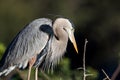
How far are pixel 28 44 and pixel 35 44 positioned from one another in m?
0.09

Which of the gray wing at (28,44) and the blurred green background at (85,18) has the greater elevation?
the blurred green background at (85,18)

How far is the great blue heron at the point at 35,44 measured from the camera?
7496 mm

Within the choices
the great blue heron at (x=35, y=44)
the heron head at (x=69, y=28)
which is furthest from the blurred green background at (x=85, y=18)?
the heron head at (x=69, y=28)

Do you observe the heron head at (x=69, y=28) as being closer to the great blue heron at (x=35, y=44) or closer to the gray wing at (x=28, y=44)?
the great blue heron at (x=35, y=44)

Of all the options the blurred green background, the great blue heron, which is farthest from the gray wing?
the blurred green background

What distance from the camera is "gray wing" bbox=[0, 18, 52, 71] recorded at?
7.53 metres

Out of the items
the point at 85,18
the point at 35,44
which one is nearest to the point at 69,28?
the point at 35,44

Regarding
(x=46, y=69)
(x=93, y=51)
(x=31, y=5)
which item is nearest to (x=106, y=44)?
(x=93, y=51)

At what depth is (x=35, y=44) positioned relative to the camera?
7.59m

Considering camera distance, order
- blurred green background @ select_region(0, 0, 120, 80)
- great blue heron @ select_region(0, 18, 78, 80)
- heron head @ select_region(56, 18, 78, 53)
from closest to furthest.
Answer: heron head @ select_region(56, 18, 78, 53) < great blue heron @ select_region(0, 18, 78, 80) < blurred green background @ select_region(0, 0, 120, 80)

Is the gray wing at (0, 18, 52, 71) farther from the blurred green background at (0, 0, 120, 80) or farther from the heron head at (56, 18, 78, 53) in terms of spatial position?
the blurred green background at (0, 0, 120, 80)

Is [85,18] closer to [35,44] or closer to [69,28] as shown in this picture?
[35,44]

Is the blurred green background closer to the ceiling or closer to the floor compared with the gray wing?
closer to the ceiling

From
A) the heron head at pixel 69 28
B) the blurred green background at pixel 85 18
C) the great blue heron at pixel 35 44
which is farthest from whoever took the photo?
the blurred green background at pixel 85 18
